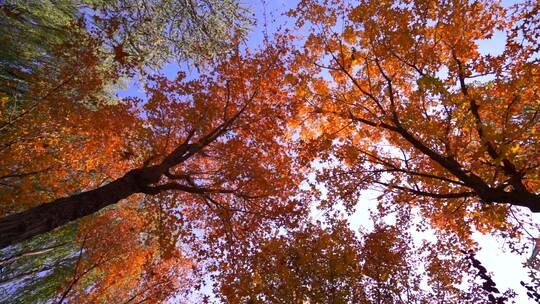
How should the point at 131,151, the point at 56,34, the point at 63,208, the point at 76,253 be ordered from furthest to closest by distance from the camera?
the point at 76,253 < the point at 56,34 < the point at 131,151 < the point at 63,208

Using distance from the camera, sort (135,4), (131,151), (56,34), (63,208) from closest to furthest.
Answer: (63,208)
(135,4)
(131,151)
(56,34)

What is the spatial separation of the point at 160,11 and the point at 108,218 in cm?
915

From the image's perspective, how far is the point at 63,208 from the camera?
5.54 metres

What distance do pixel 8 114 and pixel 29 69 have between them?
2221 millimetres

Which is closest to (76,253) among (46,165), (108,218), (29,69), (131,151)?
(108,218)

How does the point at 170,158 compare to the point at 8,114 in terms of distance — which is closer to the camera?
the point at 170,158

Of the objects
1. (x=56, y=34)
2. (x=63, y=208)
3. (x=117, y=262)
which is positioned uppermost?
(x=56, y=34)

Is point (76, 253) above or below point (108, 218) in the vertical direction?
below

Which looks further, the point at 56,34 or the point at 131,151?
the point at 56,34

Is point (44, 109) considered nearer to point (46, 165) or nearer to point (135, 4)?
point (46, 165)

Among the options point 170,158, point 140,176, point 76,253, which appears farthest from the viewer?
point 76,253

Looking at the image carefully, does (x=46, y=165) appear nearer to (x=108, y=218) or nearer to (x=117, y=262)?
(x=108, y=218)

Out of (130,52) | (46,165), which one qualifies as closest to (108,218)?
(46,165)

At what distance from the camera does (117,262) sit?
1440 cm
